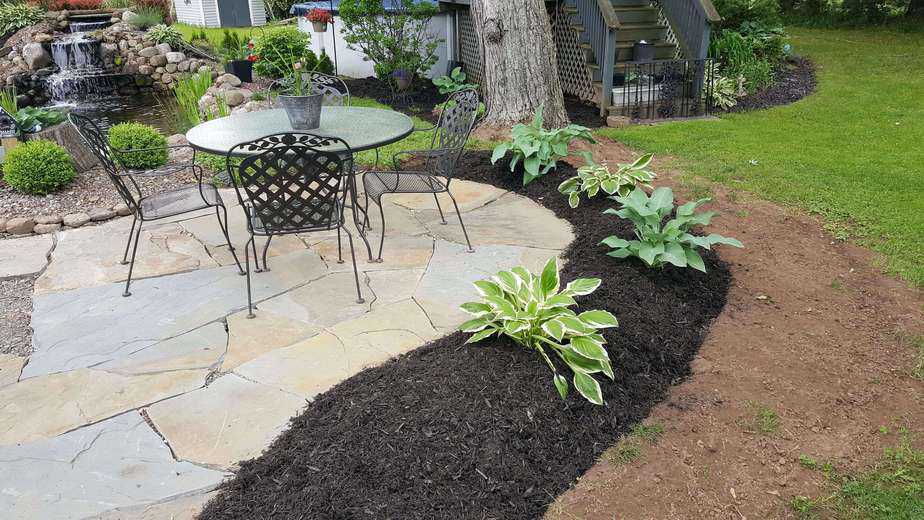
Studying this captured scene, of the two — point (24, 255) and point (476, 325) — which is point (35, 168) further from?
point (476, 325)

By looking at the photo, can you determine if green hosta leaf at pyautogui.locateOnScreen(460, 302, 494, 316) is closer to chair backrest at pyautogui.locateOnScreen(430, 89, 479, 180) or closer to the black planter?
chair backrest at pyautogui.locateOnScreen(430, 89, 479, 180)

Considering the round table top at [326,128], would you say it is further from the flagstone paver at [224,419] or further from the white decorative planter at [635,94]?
the white decorative planter at [635,94]

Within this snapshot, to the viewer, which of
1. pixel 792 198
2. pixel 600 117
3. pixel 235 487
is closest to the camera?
pixel 235 487

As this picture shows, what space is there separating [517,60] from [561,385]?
4329mm

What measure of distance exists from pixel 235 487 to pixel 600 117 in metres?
6.24

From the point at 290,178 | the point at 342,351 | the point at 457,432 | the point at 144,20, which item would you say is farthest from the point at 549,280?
the point at 144,20

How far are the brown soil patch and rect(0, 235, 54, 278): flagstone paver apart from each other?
3299 millimetres

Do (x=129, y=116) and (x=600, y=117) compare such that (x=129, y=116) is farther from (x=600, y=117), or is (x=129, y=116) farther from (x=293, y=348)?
(x=293, y=348)

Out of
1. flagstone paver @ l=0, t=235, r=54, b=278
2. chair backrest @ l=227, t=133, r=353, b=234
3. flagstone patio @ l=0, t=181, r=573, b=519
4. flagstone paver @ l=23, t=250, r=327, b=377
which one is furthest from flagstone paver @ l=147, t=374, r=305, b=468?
flagstone paver @ l=0, t=235, r=54, b=278

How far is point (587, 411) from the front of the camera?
2520mm

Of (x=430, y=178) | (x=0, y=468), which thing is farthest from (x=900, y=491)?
(x=0, y=468)

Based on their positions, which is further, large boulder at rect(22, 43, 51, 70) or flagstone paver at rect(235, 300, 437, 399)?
large boulder at rect(22, 43, 51, 70)

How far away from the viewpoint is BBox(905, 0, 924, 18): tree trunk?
1205cm

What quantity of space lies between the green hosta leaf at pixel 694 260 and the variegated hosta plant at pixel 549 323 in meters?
0.69
